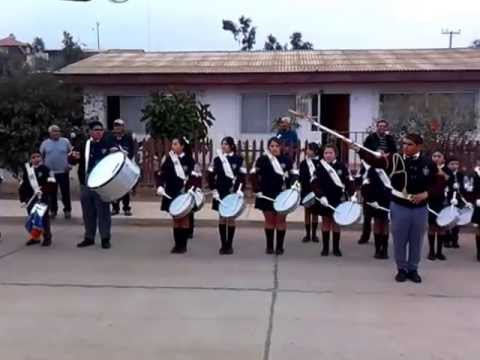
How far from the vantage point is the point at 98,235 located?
36.3ft

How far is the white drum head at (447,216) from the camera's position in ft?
30.0

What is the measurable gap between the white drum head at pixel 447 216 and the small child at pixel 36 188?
5657mm

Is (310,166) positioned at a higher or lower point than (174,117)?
lower

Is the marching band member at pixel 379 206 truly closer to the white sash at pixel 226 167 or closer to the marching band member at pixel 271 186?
the marching band member at pixel 271 186

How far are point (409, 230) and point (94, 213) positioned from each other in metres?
4.75

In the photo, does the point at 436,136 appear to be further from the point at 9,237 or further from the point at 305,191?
the point at 9,237

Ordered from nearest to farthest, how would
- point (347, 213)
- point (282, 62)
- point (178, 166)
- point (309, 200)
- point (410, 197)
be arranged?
point (410, 197) < point (347, 213) < point (178, 166) < point (309, 200) < point (282, 62)

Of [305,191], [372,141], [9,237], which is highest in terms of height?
[372,141]

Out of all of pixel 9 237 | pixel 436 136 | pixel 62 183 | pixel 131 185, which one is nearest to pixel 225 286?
pixel 131 185

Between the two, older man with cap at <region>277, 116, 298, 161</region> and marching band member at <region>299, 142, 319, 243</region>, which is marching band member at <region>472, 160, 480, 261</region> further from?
older man with cap at <region>277, 116, 298, 161</region>

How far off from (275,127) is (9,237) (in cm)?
1022

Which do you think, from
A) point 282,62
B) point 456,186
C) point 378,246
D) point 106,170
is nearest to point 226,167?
point 106,170

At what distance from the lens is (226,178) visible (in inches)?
385

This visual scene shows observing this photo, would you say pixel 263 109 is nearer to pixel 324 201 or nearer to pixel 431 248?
pixel 324 201
